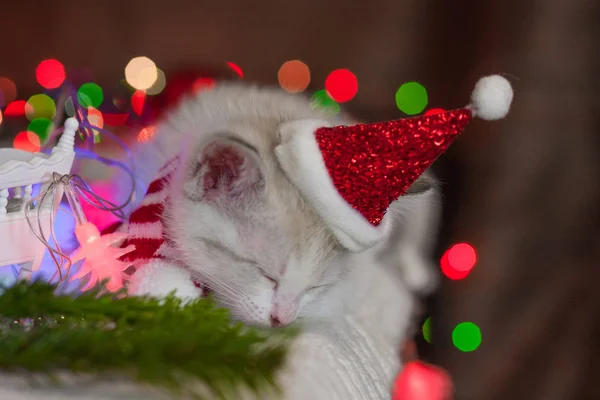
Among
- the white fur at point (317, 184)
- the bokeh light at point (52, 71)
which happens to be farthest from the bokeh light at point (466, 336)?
the bokeh light at point (52, 71)

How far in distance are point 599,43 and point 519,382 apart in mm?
818

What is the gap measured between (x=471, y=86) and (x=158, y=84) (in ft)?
2.54

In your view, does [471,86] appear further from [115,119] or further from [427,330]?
[115,119]

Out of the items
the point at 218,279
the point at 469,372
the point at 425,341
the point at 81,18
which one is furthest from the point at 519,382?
the point at 81,18

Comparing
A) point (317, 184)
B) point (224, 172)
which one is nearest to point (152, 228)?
point (224, 172)

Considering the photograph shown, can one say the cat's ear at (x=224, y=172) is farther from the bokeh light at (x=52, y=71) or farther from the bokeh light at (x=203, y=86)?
the bokeh light at (x=52, y=71)

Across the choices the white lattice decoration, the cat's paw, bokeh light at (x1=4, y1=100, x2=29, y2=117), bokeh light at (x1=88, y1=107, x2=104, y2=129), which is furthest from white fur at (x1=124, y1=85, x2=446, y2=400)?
bokeh light at (x1=4, y1=100, x2=29, y2=117)

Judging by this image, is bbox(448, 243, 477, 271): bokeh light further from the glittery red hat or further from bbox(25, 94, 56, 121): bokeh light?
bbox(25, 94, 56, 121): bokeh light

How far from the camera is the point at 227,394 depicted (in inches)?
14.2

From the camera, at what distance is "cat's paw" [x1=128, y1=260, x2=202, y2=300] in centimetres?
56

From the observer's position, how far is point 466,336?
1339 millimetres

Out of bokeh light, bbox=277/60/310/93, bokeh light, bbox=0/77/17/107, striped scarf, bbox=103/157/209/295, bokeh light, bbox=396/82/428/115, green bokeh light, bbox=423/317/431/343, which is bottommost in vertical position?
green bokeh light, bbox=423/317/431/343

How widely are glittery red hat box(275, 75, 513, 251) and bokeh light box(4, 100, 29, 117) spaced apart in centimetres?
102

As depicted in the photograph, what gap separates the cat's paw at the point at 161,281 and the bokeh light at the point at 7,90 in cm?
100
